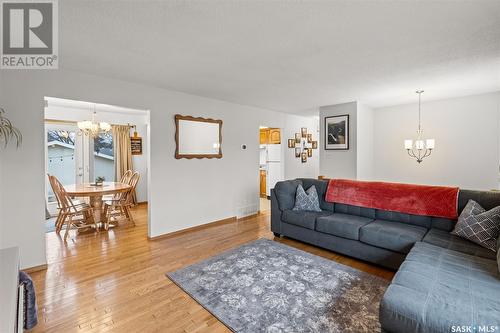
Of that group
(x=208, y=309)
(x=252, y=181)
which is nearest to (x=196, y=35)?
(x=208, y=309)

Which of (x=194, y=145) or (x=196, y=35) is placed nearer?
(x=196, y=35)

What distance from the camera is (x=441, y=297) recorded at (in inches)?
59.9

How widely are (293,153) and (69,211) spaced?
521cm

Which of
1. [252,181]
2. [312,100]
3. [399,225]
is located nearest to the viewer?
[399,225]

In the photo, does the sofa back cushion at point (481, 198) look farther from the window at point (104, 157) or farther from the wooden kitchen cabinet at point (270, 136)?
the window at point (104, 157)

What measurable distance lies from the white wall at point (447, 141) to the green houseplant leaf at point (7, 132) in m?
6.32

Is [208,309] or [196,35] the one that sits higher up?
[196,35]

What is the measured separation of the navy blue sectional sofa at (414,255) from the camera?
142cm

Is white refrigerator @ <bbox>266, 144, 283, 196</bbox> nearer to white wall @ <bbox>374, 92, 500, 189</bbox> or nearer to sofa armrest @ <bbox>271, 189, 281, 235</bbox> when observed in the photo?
white wall @ <bbox>374, 92, 500, 189</bbox>

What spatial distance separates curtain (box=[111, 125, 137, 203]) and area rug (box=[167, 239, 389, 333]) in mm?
4491

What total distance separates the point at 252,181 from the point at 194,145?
169cm

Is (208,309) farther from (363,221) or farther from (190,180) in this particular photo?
(190,180)

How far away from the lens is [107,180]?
6301 mm

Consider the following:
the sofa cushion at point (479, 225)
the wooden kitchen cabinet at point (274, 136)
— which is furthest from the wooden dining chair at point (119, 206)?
the sofa cushion at point (479, 225)
